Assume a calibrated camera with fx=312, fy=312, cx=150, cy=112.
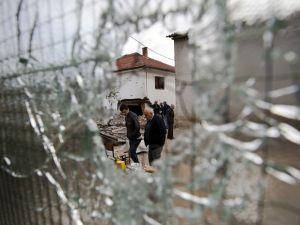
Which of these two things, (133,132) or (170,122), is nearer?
(170,122)

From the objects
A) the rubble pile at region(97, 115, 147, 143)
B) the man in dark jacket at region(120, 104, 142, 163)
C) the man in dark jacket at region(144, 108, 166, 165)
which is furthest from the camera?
the rubble pile at region(97, 115, 147, 143)

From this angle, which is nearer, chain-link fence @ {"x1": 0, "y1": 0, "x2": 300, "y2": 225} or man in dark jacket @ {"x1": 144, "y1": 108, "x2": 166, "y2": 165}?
chain-link fence @ {"x1": 0, "y1": 0, "x2": 300, "y2": 225}

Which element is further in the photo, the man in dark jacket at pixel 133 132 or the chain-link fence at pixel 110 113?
the man in dark jacket at pixel 133 132

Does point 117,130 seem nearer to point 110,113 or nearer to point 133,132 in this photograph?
point 133,132

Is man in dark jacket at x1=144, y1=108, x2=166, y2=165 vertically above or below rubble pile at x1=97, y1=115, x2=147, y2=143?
above

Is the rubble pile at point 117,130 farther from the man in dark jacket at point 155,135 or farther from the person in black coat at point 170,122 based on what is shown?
the person in black coat at point 170,122

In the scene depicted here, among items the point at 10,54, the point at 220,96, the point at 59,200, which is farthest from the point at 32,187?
the point at 220,96

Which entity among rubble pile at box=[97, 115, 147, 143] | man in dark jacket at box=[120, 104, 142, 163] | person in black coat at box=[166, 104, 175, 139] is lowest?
rubble pile at box=[97, 115, 147, 143]

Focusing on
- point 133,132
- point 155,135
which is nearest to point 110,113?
point 155,135

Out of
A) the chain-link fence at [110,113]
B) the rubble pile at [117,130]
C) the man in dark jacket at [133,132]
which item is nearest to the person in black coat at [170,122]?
the chain-link fence at [110,113]

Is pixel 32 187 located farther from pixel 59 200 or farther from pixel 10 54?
pixel 10 54

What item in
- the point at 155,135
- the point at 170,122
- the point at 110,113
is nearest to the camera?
the point at 110,113

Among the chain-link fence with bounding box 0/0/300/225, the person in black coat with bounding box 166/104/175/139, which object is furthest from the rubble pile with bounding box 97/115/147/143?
the chain-link fence with bounding box 0/0/300/225

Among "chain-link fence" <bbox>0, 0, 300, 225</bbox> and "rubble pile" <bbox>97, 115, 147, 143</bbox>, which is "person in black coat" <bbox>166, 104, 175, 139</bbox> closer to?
"chain-link fence" <bbox>0, 0, 300, 225</bbox>
